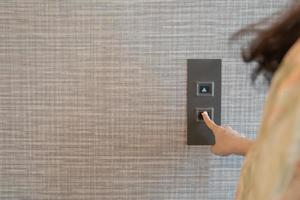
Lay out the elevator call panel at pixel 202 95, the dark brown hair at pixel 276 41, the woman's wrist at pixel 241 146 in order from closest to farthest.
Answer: the dark brown hair at pixel 276 41 → the woman's wrist at pixel 241 146 → the elevator call panel at pixel 202 95

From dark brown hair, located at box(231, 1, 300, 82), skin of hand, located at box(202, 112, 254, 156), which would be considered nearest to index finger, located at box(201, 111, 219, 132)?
skin of hand, located at box(202, 112, 254, 156)

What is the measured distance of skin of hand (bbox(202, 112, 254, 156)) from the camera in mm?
985

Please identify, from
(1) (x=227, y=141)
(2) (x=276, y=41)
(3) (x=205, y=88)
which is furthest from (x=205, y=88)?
(2) (x=276, y=41)

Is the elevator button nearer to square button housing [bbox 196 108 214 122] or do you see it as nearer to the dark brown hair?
square button housing [bbox 196 108 214 122]

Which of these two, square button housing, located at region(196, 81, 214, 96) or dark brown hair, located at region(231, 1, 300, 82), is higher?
dark brown hair, located at region(231, 1, 300, 82)

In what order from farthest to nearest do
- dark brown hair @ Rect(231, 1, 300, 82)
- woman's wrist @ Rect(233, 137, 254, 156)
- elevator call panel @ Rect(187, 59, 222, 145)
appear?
elevator call panel @ Rect(187, 59, 222, 145), woman's wrist @ Rect(233, 137, 254, 156), dark brown hair @ Rect(231, 1, 300, 82)

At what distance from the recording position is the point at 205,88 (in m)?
1.09

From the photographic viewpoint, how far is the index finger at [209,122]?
1.04 meters

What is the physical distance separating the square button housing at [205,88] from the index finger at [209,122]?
0.13ft

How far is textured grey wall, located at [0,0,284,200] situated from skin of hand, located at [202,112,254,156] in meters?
0.07

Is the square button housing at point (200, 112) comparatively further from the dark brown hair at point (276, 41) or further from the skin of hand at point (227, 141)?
the dark brown hair at point (276, 41)

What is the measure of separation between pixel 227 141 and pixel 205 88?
13cm

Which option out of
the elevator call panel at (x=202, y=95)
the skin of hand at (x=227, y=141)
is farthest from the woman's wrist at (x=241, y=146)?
the elevator call panel at (x=202, y=95)

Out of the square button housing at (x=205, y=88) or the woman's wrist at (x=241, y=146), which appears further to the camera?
the square button housing at (x=205, y=88)
